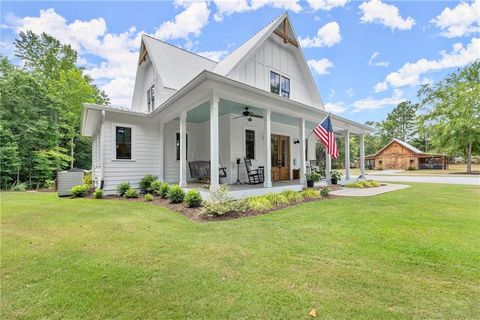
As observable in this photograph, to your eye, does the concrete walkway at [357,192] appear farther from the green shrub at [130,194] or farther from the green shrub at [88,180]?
the green shrub at [88,180]

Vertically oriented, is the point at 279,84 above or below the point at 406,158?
above

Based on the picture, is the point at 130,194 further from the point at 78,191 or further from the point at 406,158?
the point at 406,158

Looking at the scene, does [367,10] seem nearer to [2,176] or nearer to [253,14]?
[253,14]

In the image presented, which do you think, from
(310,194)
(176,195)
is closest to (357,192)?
(310,194)

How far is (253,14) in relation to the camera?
456 inches

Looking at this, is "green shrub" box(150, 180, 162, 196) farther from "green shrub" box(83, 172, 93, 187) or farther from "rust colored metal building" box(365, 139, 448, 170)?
"rust colored metal building" box(365, 139, 448, 170)

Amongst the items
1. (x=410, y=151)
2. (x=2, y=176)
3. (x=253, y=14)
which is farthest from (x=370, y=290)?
(x=410, y=151)

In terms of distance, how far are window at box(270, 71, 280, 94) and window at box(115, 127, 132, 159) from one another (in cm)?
656

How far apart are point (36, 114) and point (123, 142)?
11.6 meters

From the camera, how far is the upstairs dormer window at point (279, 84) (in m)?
10.7

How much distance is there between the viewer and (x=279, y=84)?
1105cm

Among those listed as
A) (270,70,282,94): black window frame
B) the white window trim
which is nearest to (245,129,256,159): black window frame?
(270,70,282,94): black window frame

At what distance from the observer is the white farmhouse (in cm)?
800

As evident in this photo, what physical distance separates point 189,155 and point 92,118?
4703 millimetres
